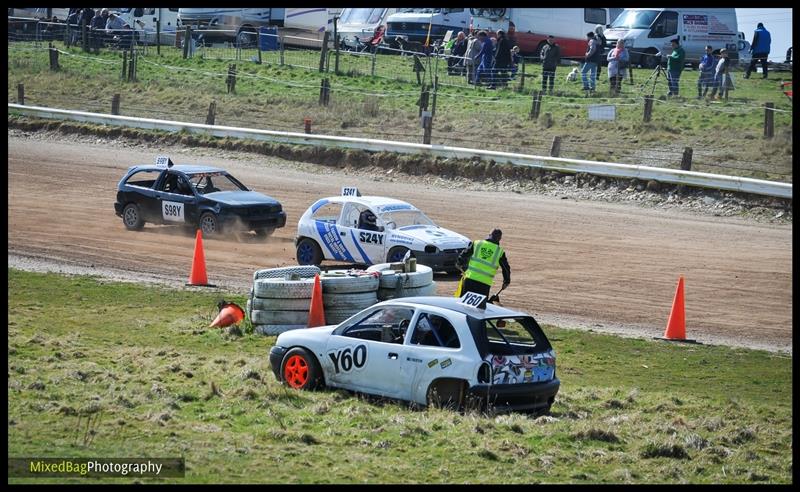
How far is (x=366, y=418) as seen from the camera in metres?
9.87

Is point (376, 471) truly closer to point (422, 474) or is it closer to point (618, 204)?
point (422, 474)

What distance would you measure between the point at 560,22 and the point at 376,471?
112ft

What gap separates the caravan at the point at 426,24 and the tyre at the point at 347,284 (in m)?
27.4

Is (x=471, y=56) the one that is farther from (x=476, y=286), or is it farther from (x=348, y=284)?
(x=348, y=284)

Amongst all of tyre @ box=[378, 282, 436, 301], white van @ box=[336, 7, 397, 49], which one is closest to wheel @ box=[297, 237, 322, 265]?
tyre @ box=[378, 282, 436, 301]

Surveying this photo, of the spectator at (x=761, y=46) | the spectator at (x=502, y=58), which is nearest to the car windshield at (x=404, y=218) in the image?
the spectator at (x=502, y=58)

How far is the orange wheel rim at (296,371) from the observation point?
11.2 meters

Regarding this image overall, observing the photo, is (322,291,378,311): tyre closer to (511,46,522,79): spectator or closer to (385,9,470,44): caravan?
(511,46,522,79): spectator

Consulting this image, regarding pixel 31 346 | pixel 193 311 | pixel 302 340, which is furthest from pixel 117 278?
pixel 302 340

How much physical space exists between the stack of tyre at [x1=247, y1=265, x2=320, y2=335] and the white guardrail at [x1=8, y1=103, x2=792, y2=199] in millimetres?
13215

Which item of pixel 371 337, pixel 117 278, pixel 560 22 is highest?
pixel 560 22

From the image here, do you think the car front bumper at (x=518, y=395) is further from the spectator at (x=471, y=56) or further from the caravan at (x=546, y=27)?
the caravan at (x=546, y=27)

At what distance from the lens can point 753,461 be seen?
9211mm

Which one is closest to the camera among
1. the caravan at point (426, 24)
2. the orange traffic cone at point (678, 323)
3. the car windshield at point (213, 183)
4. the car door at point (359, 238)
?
the orange traffic cone at point (678, 323)
